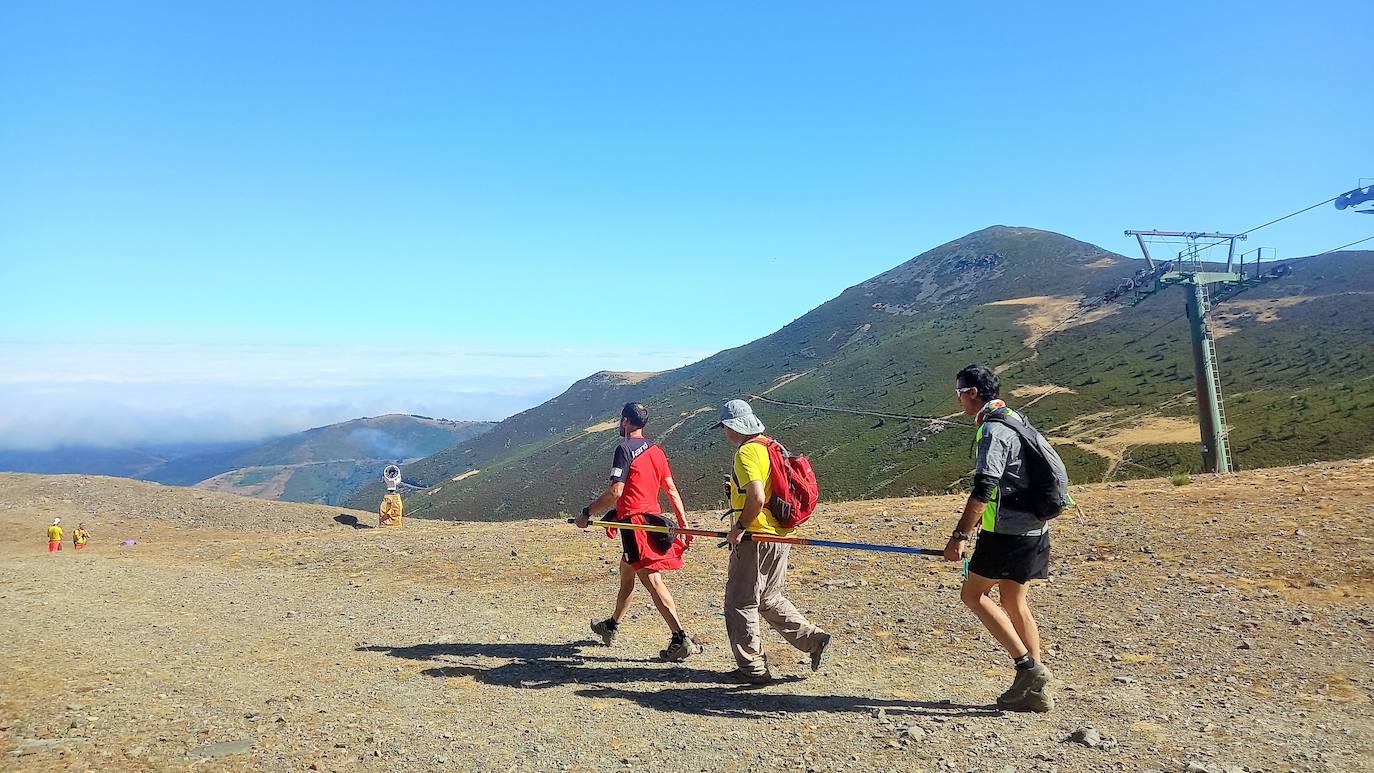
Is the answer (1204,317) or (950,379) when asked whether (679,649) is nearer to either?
(1204,317)

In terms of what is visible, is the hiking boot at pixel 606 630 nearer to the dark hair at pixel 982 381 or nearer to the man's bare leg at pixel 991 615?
the man's bare leg at pixel 991 615

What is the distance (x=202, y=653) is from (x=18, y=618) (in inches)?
125

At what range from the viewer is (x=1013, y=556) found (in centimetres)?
489

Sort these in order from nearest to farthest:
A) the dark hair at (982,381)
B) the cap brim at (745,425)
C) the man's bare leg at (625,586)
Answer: the dark hair at (982,381)
the cap brim at (745,425)
the man's bare leg at (625,586)

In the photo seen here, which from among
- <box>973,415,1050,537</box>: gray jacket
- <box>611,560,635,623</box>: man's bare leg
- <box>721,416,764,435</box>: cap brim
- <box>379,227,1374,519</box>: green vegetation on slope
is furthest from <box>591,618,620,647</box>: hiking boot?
<box>379,227,1374,519</box>: green vegetation on slope

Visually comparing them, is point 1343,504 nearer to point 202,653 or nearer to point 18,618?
point 202,653

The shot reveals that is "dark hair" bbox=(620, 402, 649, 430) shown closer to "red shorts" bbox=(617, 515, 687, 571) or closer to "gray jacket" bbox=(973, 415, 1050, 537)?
"red shorts" bbox=(617, 515, 687, 571)

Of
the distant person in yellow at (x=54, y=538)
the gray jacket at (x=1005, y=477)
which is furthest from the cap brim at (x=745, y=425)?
the distant person in yellow at (x=54, y=538)

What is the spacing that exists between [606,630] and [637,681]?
3.57 feet

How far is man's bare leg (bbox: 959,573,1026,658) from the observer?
16.4 ft

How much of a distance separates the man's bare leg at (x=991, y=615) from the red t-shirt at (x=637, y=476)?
256cm

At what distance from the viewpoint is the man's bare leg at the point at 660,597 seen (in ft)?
21.1

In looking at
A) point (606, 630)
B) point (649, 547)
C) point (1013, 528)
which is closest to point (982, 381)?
point (1013, 528)

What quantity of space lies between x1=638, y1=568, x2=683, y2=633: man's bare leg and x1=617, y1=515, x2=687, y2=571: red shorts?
0.05 meters
